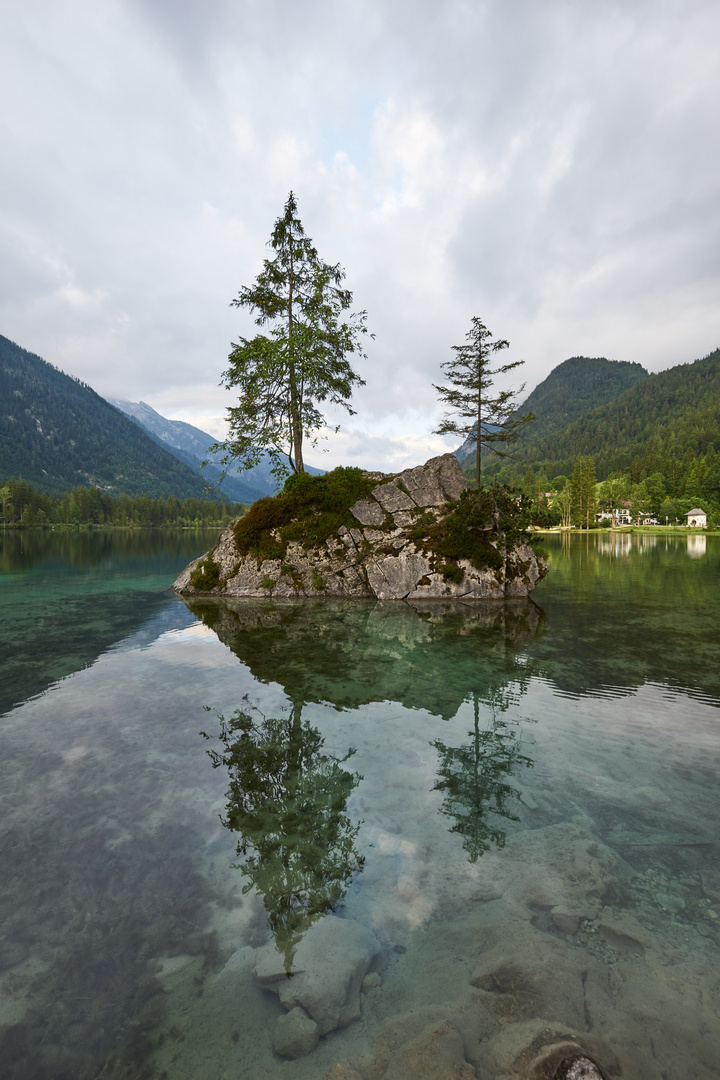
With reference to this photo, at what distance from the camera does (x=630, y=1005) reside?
3.35 m

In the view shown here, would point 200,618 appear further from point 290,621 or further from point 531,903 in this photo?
point 531,903

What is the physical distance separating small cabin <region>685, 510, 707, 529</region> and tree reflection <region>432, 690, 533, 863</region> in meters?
148

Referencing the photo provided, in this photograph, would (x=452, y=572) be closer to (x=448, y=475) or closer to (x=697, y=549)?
(x=448, y=475)

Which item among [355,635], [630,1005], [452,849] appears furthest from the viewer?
[355,635]

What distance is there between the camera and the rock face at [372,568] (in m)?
22.9

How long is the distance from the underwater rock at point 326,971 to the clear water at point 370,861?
10 centimetres

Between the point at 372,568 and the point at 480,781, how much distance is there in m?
17.1

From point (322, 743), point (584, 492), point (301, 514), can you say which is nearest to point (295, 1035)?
point (322, 743)

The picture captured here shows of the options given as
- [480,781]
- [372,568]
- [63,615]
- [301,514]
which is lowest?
[480,781]

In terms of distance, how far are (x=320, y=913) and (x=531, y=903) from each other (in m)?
2.08

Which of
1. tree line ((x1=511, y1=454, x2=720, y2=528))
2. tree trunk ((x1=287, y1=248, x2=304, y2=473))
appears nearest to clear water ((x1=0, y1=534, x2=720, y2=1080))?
tree trunk ((x1=287, y1=248, x2=304, y2=473))

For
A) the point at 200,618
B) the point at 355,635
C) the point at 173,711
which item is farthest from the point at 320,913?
the point at 200,618

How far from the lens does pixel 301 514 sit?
25312mm

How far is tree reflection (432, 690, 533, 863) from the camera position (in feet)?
17.7
